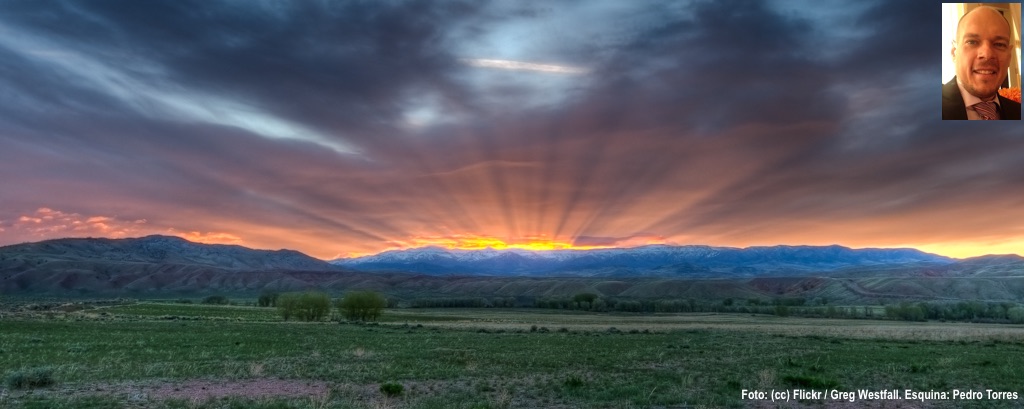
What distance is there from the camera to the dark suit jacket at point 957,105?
1329 centimetres

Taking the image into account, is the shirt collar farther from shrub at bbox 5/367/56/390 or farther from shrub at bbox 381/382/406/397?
shrub at bbox 5/367/56/390

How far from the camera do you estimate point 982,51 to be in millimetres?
12867

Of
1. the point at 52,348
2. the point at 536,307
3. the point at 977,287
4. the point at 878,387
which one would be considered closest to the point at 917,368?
the point at 878,387

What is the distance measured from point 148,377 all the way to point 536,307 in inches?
5622

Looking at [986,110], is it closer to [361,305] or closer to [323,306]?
[361,305]

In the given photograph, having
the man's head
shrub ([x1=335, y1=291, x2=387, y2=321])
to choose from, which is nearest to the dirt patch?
the man's head

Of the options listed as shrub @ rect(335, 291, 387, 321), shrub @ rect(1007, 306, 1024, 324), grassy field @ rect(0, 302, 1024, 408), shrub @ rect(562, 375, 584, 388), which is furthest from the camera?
shrub @ rect(1007, 306, 1024, 324)

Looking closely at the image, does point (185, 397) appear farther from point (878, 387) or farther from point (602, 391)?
point (878, 387)

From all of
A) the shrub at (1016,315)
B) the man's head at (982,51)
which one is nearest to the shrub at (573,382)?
the man's head at (982,51)

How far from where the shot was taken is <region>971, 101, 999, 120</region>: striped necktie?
13.3 meters

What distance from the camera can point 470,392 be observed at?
60.4 feet

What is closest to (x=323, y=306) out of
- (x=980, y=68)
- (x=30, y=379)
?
(x=30, y=379)

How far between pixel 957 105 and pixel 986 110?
2.16 ft

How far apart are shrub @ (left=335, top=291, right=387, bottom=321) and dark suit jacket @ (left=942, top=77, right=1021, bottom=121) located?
264ft
